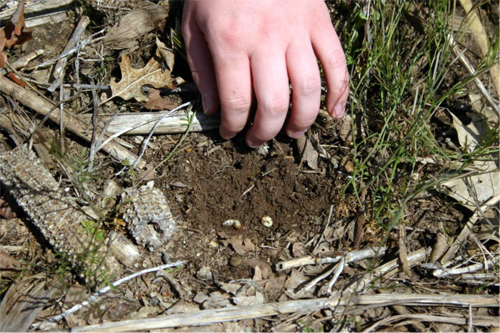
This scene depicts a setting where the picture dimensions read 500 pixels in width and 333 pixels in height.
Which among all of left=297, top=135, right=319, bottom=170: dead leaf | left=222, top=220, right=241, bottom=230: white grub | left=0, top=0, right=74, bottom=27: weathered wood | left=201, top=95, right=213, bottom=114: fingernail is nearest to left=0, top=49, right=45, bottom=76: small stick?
left=0, top=0, right=74, bottom=27: weathered wood

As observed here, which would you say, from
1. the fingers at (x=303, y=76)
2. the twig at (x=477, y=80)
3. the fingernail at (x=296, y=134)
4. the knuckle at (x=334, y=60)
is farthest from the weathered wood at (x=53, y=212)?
the twig at (x=477, y=80)

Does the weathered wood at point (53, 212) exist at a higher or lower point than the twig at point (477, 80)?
lower

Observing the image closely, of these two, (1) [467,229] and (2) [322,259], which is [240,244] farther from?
(1) [467,229]

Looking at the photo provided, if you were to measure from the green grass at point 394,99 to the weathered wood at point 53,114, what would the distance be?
3.99 feet

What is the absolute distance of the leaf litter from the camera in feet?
7.07

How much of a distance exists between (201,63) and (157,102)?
0.36 m

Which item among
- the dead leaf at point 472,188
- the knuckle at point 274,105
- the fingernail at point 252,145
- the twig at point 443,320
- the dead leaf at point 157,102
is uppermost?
the knuckle at point 274,105

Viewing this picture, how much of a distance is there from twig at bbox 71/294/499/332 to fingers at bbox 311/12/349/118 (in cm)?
103

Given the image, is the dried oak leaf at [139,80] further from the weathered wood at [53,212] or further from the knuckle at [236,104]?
the weathered wood at [53,212]

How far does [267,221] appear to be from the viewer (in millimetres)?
2406

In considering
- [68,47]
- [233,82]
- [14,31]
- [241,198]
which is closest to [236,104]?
[233,82]

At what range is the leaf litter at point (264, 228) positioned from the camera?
2154 mm

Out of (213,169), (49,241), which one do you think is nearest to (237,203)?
(213,169)

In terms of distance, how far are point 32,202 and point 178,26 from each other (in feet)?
4.13
